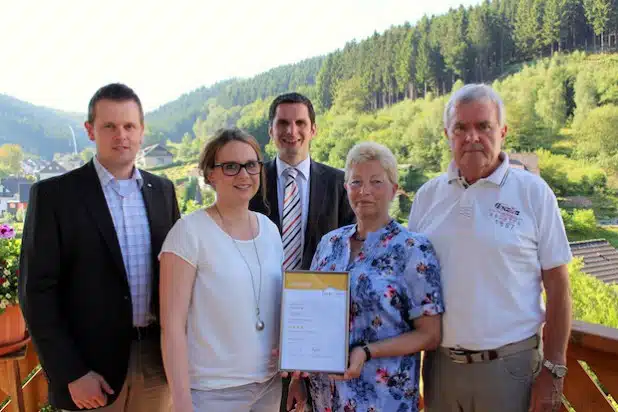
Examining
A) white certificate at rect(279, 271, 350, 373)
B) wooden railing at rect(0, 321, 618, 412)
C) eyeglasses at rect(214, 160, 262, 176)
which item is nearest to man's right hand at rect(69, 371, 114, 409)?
white certificate at rect(279, 271, 350, 373)

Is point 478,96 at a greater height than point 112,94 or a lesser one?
lesser

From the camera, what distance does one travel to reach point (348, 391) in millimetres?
1526

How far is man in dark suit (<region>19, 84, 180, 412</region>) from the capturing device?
1647mm

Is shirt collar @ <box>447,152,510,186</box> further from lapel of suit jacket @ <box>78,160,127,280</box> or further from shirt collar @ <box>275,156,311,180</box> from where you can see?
lapel of suit jacket @ <box>78,160,127,280</box>

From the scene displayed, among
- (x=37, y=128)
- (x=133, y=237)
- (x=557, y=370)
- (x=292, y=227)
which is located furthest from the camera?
(x=37, y=128)

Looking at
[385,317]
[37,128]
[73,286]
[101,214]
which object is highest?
[37,128]

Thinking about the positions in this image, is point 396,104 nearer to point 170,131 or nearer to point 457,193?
point 170,131

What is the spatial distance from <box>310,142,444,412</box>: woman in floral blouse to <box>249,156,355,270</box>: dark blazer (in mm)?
716

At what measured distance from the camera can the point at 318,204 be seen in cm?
238

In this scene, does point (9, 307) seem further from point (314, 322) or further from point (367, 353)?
point (367, 353)

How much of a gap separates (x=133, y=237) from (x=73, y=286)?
0.81 feet

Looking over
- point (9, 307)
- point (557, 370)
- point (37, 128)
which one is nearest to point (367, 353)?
point (557, 370)

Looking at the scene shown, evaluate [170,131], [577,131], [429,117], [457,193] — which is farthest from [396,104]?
[457,193]

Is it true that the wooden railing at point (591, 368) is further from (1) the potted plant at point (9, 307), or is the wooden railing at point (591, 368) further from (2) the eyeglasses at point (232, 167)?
(1) the potted plant at point (9, 307)
